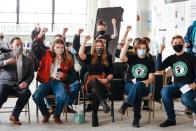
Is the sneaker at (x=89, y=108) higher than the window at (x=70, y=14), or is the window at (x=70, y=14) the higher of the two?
the window at (x=70, y=14)

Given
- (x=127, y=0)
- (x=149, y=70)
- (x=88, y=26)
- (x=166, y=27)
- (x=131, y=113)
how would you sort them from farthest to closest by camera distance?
(x=88, y=26) → (x=127, y=0) → (x=166, y=27) → (x=131, y=113) → (x=149, y=70)

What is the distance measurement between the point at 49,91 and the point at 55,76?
0.22m

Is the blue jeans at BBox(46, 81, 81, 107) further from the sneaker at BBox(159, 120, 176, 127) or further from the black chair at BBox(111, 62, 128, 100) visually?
the black chair at BBox(111, 62, 128, 100)

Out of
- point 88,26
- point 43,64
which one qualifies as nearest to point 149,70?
point 43,64

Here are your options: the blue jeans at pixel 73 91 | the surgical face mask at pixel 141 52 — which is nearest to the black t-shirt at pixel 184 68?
the surgical face mask at pixel 141 52

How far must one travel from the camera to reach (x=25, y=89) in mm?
4188

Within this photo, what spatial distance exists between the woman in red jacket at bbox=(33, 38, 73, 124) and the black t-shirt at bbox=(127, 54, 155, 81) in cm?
80

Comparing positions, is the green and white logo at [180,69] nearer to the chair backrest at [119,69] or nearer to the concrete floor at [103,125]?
the concrete floor at [103,125]

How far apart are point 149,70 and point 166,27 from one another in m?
2.82

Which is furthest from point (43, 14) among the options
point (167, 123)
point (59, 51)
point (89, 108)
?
Answer: point (167, 123)

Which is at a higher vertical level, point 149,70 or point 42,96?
point 149,70

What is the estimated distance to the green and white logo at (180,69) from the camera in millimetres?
4285

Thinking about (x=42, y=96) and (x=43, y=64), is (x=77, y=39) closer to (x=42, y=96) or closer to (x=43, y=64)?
(x=43, y=64)

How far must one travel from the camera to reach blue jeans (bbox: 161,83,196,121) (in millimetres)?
4113
